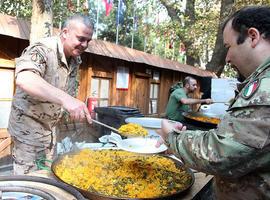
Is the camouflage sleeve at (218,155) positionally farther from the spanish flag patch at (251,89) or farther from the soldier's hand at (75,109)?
the soldier's hand at (75,109)

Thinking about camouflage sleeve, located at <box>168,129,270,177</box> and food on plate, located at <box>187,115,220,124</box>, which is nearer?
camouflage sleeve, located at <box>168,129,270,177</box>

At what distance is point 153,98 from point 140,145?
7.59 m

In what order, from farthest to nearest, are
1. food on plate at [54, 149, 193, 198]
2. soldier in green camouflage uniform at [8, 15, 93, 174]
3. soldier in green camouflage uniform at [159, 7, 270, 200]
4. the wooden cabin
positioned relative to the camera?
the wooden cabin < soldier in green camouflage uniform at [8, 15, 93, 174] < food on plate at [54, 149, 193, 198] < soldier in green camouflage uniform at [159, 7, 270, 200]

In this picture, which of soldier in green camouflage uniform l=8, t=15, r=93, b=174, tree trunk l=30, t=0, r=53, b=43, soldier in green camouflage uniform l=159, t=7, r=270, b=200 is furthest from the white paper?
soldier in green camouflage uniform l=159, t=7, r=270, b=200

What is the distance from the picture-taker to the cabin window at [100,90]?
7131 mm

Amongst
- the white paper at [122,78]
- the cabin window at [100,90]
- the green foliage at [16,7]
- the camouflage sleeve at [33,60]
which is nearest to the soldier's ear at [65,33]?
the camouflage sleeve at [33,60]

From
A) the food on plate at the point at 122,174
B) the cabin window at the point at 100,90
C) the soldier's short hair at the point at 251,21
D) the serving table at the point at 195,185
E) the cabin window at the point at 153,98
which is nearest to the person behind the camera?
the soldier's short hair at the point at 251,21

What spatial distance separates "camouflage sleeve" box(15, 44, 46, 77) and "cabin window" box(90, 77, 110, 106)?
4.45 meters

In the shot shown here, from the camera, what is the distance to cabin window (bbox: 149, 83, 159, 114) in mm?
9775

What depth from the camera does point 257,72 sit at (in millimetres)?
1438

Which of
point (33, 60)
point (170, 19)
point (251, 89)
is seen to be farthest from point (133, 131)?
point (170, 19)

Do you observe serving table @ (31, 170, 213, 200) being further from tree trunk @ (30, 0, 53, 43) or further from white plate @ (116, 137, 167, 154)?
tree trunk @ (30, 0, 53, 43)

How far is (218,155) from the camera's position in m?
1.40

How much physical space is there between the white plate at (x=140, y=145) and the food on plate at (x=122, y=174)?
0.31 ft
